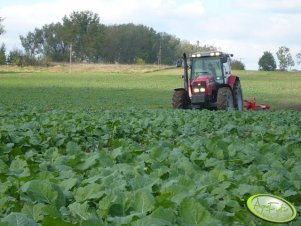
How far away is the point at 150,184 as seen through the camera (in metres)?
3.22

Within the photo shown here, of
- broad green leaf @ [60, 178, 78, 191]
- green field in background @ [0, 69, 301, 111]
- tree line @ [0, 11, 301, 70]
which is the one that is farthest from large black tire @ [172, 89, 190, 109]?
tree line @ [0, 11, 301, 70]

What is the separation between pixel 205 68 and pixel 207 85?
45.9 inches

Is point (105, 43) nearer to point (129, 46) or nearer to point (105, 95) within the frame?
point (129, 46)

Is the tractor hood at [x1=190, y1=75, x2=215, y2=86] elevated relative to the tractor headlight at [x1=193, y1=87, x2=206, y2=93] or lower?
elevated

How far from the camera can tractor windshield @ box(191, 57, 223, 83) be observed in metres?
19.1

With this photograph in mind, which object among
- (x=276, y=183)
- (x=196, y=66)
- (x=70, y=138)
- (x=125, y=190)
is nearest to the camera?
(x=125, y=190)

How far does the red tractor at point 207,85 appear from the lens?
18250 mm

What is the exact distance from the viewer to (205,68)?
1920 centimetres

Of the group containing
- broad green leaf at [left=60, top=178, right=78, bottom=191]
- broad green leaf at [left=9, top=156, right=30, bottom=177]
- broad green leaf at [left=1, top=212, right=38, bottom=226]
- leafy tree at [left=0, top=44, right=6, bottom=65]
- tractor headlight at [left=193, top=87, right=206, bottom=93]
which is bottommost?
tractor headlight at [left=193, top=87, right=206, bottom=93]

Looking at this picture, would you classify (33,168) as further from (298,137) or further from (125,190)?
(298,137)

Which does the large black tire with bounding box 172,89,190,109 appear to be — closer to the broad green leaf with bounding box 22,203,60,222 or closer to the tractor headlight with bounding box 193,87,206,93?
the tractor headlight with bounding box 193,87,206,93

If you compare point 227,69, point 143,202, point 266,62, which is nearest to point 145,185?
point 143,202

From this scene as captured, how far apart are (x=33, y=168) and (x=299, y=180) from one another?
2041 mm

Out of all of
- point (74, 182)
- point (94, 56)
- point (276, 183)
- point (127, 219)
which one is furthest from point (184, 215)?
point (94, 56)
